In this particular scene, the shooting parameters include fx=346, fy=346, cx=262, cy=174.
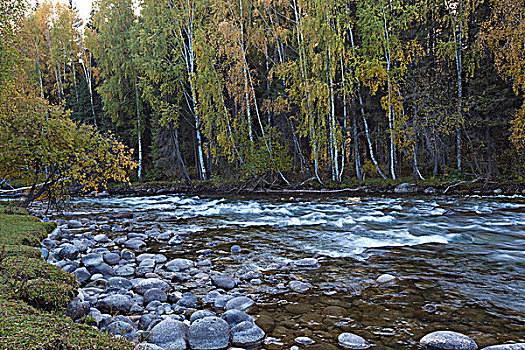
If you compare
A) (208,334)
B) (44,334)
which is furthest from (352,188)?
(44,334)

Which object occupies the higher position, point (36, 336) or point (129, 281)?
point (36, 336)

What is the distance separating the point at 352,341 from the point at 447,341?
0.86 meters

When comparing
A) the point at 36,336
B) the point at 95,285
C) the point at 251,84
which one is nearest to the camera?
the point at 36,336

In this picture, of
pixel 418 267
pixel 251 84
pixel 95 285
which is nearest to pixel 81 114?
pixel 251 84

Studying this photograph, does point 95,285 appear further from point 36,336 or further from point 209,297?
point 36,336

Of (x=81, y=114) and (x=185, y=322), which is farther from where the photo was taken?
(x=81, y=114)

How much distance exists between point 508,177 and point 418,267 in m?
12.8

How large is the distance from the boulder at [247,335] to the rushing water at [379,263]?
0.13m

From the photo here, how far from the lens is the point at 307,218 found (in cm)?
1059

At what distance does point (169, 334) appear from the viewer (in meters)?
3.41

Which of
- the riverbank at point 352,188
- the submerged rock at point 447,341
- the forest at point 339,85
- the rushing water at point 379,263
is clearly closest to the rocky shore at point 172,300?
the submerged rock at point 447,341

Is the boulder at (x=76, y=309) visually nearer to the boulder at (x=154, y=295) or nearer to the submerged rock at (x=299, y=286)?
the boulder at (x=154, y=295)

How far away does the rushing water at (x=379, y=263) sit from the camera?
3695 millimetres

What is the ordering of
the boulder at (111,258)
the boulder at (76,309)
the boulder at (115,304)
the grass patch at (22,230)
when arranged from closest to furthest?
the boulder at (76,309)
the boulder at (115,304)
the grass patch at (22,230)
the boulder at (111,258)
